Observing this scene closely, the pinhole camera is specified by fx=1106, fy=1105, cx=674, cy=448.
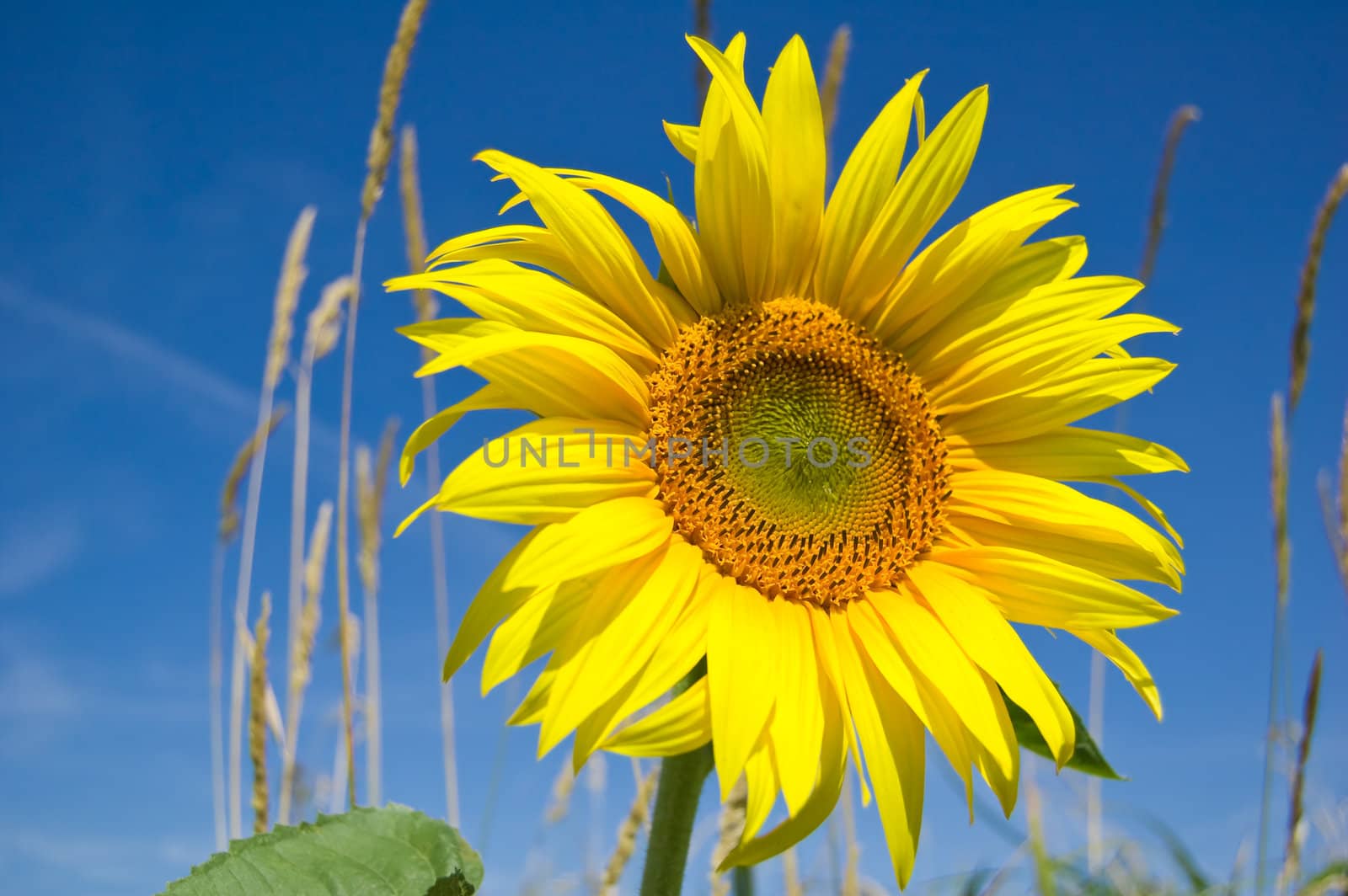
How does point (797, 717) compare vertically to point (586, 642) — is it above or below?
below

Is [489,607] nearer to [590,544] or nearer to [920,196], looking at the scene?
[590,544]

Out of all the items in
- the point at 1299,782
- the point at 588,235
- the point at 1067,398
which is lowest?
the point at 1299,782

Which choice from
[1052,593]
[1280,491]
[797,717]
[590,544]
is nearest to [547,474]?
[590,544]

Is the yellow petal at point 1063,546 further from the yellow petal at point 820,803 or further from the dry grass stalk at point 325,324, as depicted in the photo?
the dry grass stalk at point 325,324

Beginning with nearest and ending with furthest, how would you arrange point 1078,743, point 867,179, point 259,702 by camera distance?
point 1078,743 → point 867,179 → point 259,702

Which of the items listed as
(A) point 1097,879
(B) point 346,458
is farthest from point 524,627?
(A) point 1097,879

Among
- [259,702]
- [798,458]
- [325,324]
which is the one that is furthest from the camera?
[325,324]

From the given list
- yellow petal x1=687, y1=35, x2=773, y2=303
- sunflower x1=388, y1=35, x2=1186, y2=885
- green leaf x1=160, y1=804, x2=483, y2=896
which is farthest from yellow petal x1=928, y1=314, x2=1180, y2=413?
green leaf x1=160, y1=804, x2=483, y2=896

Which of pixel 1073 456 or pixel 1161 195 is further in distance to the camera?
pixel 1161 195
